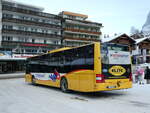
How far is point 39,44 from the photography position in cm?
5338

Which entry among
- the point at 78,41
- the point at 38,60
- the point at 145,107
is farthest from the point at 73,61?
the point at 78,41

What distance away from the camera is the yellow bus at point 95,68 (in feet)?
35.0

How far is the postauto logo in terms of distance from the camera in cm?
1115

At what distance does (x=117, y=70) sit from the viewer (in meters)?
11.4

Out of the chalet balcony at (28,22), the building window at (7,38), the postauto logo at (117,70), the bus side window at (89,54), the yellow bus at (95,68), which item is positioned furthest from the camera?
the chalet balcony at (28,22)

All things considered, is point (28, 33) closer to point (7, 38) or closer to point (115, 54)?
point (7, 38)

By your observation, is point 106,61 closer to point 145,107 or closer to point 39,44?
point 145,107

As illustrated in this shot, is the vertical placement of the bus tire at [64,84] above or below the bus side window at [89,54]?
below

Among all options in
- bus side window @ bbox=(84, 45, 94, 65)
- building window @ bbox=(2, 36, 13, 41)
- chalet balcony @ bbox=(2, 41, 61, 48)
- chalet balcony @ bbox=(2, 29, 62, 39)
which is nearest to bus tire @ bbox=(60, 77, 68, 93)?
bus side window @ bbox=(84, 45, 94, 65)

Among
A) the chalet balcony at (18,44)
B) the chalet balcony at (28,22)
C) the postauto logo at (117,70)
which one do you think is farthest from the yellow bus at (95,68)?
the chalet balcony at (28,22)

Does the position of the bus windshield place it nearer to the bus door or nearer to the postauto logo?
the bus door

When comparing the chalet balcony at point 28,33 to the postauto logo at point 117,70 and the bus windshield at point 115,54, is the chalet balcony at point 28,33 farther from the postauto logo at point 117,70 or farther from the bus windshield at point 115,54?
the postauto logo at point 117,70

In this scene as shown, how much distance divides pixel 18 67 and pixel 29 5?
31.9 meters

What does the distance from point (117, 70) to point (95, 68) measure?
156 cm
